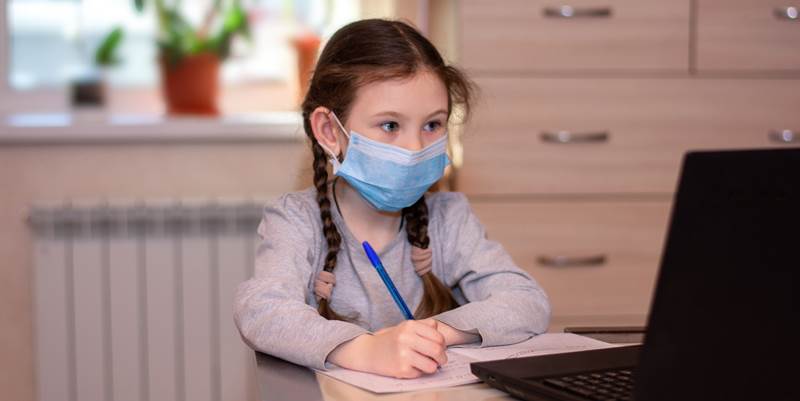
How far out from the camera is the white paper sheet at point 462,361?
35.0 inches

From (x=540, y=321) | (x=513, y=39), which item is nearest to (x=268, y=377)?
(x=540, y=321)

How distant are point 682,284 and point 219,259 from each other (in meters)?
1.90

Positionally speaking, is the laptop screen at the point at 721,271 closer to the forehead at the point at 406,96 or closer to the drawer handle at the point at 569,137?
the forehead at the point at 406,96

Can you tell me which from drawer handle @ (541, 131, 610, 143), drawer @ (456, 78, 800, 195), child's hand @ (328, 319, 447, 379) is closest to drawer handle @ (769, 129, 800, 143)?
drawer @ (456, 78, 800, 195)

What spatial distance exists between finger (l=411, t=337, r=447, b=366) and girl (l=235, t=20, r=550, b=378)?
0.19 metres

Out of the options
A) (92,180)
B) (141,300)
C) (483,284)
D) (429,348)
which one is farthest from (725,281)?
(92,180)

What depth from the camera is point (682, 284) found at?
0.63 metres

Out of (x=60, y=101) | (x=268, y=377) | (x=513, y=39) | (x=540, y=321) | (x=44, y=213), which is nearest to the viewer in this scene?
(x=268, y=377)

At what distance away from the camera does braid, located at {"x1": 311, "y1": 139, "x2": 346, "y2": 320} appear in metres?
1.30

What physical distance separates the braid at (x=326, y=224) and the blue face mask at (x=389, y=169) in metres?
0.04

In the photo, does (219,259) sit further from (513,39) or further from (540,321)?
(540,321)

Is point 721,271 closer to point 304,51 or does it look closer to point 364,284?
point 364,284

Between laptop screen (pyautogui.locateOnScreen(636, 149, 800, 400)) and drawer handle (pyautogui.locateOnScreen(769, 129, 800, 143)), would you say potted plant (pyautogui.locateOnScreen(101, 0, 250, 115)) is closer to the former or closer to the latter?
drawer handle (pyautogui.locateOnScreen(769, 129, 800, 143))

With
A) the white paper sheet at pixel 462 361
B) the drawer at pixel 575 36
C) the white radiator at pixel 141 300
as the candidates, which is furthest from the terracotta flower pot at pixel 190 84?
the white paper sheet at pixel 462 361
